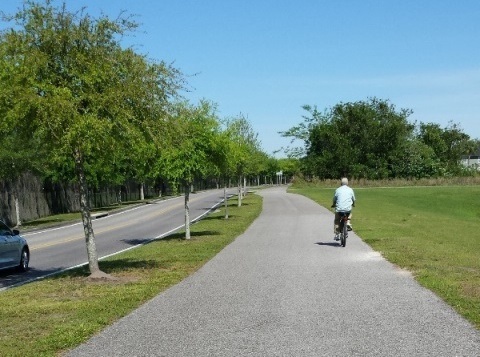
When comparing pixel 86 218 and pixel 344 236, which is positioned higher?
pixel 86 218

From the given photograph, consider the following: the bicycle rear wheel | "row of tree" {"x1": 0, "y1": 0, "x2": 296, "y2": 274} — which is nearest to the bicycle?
the bicycle rear wheel

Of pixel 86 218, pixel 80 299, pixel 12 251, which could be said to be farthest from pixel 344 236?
pixel 80 299

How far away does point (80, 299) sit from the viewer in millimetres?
10641

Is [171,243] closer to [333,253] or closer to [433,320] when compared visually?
[333,253]

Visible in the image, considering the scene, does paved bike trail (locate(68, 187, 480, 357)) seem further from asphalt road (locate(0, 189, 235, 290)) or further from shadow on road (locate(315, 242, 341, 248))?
asphalt road (locate(0, 189, 235, 290))

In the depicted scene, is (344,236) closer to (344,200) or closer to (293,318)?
(344,200)

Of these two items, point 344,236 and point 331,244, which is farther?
point 331,244

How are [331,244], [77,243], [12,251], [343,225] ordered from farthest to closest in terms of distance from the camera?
[77,243] < [331,244] < [343,225] < [12,251]

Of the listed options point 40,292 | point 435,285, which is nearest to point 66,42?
point 40,292

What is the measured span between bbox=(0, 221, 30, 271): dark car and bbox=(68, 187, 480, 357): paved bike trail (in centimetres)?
489

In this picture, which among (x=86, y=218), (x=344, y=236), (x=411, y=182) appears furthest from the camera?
(x=411, y=182)

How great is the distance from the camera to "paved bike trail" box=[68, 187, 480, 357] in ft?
22.2

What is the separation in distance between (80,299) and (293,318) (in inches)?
158

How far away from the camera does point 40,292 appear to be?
11641 millimetres
